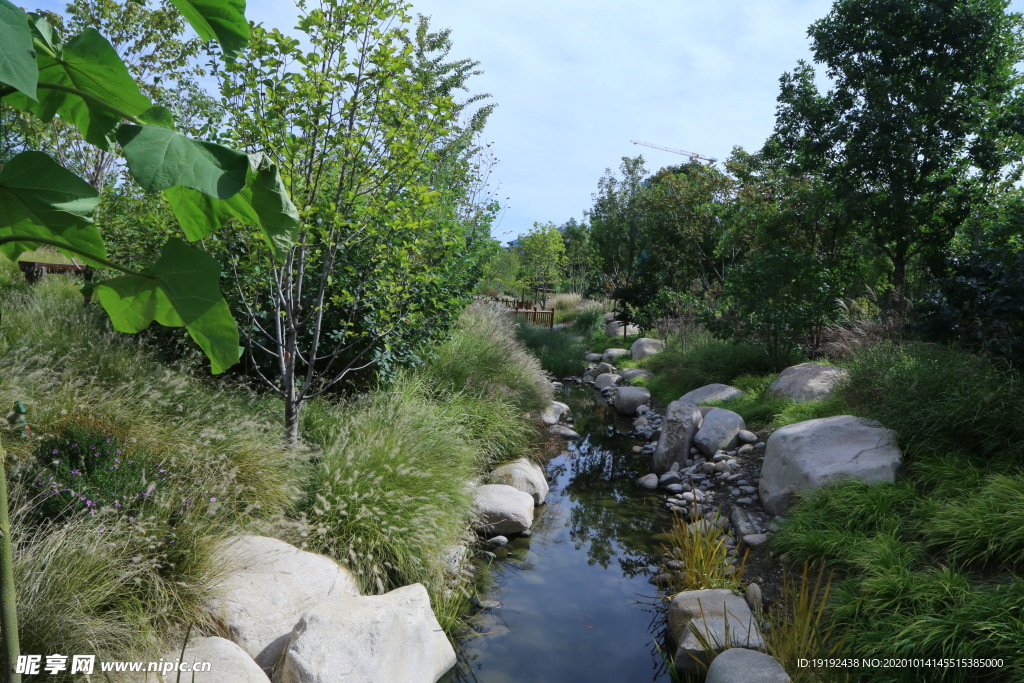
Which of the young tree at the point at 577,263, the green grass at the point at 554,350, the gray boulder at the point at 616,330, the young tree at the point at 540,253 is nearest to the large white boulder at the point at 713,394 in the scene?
the green grass at the point at 554,350

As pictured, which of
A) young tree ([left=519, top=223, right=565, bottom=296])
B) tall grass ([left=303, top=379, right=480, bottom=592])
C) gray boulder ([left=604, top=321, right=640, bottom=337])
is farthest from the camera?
young tree ([left=519, top=223, right=565, bottom=296])

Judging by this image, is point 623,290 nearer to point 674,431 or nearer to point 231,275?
point 674,431

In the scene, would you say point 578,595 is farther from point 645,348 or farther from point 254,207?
point 645,348

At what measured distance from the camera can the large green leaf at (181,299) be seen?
0.93 metres

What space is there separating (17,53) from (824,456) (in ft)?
19.1

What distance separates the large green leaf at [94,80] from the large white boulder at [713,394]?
8.82 metres

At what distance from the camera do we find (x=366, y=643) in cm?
315

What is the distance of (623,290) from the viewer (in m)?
17.4

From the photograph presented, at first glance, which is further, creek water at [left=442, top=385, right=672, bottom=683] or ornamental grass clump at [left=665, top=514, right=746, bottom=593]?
ornamental grass clump at [left=665, top=514, right=746, bottom=593]

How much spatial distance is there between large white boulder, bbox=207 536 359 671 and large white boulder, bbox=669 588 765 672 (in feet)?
6.74

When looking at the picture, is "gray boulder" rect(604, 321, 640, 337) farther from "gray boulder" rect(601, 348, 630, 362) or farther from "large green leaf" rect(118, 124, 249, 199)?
"large green leaf" rect(118, 124, 249, 199)

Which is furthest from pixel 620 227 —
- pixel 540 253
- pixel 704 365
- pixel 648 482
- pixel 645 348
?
pixel 648 482

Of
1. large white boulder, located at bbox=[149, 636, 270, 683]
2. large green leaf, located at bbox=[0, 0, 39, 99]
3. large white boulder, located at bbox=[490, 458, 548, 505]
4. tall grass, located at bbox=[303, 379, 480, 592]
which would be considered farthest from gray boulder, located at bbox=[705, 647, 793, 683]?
large green leaf, located at bbox=[0, 0, 39, 99]

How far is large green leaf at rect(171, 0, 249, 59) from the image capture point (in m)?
0.94
